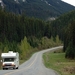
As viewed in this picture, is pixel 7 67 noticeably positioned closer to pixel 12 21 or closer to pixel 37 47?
pixel 12 21

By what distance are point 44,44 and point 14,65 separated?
141 metres

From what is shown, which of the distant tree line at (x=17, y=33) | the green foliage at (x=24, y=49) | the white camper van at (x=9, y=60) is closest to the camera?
the white camper van at (x=9, y=60)

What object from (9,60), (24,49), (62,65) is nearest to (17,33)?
(24,49)

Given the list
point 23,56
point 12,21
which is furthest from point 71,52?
point 12,21

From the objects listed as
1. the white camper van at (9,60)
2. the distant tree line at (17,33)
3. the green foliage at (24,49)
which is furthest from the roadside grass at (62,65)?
the distant tree line at (17,33)

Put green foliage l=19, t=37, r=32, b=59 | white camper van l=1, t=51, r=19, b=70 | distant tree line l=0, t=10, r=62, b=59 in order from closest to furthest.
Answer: white camper van l=1, t=51, r=19, b=70, green foliage l=19, t=37, r=32, b=59, distant tree line l=0, t=10, r=62, b=59

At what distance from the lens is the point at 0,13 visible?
529 ft

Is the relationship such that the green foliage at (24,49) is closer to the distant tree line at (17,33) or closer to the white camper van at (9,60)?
the distant tree line at (17,33)

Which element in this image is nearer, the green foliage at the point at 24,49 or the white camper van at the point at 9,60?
the white camper van at the point at 9,60

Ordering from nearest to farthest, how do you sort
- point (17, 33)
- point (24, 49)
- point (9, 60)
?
point (9, 60)
point (24, 49)
point (17, 33)

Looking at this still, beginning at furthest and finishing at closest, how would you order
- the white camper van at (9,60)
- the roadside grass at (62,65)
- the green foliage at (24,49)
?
the green foliage at (24,49) < the white camper van at (9,60) < the roadside grass at (62,65)

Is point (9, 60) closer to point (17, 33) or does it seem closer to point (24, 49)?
point (24, 49)

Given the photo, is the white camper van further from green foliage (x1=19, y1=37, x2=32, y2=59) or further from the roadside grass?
green foliage (x1=19, y1=37, x2=32, y2=59)

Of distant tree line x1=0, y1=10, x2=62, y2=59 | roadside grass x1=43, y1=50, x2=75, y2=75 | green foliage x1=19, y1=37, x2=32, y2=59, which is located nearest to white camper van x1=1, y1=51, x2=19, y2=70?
roadside grass x1=43, y1=50, x2=75, y2=75
